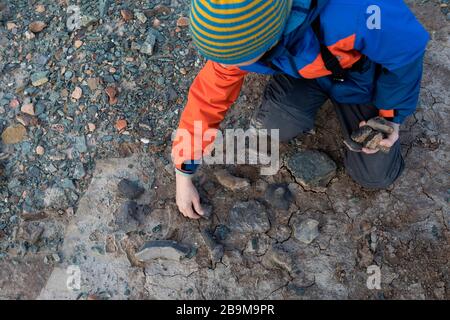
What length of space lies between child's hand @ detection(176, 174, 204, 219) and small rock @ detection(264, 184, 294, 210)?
0.33 m

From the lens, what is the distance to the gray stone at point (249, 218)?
2223 millimetres

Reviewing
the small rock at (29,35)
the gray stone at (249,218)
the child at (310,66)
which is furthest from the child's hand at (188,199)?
the small rock at (29,35)

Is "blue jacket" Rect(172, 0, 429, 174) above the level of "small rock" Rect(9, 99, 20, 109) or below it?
above

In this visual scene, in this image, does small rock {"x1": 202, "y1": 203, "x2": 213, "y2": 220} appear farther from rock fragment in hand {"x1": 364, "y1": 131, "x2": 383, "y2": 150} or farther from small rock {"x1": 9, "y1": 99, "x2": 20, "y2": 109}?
small rock {"x1": 9, "y1": 99, "x2": 20, "y2": 109}

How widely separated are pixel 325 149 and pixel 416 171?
17.5 inches

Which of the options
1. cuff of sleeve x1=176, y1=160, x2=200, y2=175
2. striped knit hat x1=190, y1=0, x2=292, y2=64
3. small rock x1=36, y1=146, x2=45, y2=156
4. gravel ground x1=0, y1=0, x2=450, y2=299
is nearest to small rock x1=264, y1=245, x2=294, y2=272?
gravel ground x1=0, y1=0, x2=450, y2=299

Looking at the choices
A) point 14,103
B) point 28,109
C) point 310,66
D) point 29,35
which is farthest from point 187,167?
point 29,35

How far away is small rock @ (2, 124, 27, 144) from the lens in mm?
2500

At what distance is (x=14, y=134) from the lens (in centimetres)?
251

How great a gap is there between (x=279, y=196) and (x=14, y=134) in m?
1.39

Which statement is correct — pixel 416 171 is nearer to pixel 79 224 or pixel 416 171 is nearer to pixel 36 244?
pixel 79 224

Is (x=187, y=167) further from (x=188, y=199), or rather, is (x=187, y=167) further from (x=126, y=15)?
(x=126, y=15)

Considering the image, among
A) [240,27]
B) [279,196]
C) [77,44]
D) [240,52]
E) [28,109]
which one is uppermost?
[240,27]

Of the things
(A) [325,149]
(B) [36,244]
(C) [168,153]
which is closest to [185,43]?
(C) [168,153]
